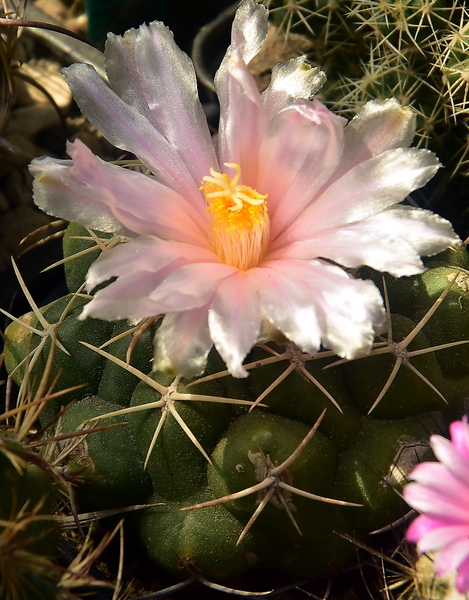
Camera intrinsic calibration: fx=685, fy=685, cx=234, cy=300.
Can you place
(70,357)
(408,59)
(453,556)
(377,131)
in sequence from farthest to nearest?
(408,59)
(70,357)
(377,131)
(453,556)

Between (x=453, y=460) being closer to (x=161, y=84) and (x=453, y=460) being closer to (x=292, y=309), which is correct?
(x=292, y=309)

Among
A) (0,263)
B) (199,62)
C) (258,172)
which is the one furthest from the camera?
(199,62)

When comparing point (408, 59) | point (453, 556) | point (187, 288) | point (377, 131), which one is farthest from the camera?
point (408, 59)

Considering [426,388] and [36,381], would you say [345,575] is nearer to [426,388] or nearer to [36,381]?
[426,388]

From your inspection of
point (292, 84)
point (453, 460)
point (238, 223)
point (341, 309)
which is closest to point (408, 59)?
point (292, 84)

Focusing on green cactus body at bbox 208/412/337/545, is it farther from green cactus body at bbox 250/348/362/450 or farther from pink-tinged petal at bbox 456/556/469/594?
pink-tinged petal at bbox 456/556/469/594

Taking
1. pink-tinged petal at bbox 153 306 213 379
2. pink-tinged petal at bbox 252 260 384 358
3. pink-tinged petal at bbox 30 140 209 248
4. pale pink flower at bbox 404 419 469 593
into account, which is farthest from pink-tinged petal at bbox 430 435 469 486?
pink-tinged petal at bbox 30 140 209 248

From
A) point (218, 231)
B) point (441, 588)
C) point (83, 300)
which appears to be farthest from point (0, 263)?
point (441, 588)
